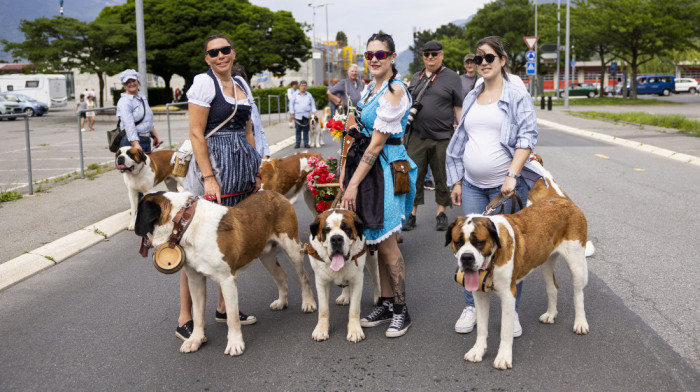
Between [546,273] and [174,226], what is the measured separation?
2.86 m

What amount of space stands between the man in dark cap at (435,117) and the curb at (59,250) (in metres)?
4.16

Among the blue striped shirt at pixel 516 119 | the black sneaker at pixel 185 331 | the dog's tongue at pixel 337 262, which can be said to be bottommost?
the black sneaker at pixel 185 331

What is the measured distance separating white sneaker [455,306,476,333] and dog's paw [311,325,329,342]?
3.29 feet

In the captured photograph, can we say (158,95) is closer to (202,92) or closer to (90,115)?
(90,115)

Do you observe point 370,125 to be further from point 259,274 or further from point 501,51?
point 259,274

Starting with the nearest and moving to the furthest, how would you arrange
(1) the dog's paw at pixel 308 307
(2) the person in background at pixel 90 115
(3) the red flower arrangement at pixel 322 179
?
(1) the dog's paw at pixel 308 307 → (3) the red flower arrangement at pixel 322 179 → (2) the person in background at pixel 90 115

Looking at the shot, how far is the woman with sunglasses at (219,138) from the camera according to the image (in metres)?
4.57

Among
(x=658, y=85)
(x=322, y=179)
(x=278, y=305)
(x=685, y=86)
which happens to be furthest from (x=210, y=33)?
(x=685, y=86)

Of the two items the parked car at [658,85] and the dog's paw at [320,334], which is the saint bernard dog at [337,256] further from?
the parked car at [658,85]

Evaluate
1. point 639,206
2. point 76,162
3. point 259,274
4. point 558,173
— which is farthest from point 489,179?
point 76,162

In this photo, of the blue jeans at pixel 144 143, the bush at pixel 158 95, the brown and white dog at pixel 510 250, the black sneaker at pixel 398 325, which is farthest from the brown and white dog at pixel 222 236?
the bush at pixel 158 95

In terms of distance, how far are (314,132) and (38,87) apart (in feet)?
157

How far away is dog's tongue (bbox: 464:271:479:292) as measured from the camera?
13.2ft

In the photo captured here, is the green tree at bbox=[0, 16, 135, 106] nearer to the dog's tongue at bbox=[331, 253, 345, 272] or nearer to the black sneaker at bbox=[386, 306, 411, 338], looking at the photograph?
the black sneaker at bbox=[386, 306, 411, 338]
